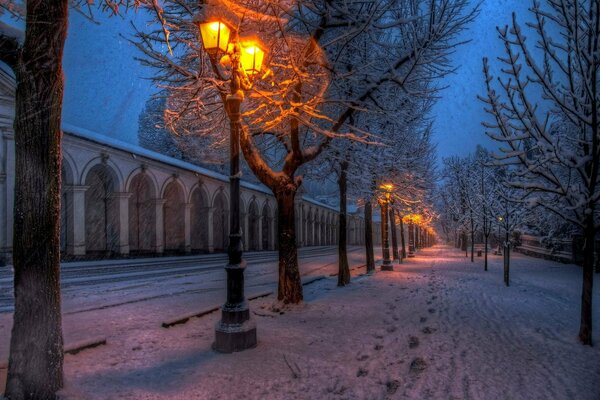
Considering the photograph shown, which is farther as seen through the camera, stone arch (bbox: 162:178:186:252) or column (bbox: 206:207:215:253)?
column (bbox: 206:207:215:253)

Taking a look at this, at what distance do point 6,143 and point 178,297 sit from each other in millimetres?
14613

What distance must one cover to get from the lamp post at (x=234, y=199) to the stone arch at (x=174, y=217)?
25076mm

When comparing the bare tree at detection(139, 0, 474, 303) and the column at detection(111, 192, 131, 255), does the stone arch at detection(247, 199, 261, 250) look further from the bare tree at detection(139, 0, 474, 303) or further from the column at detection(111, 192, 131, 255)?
the bare tree at detection(139, 0, 474, 303)

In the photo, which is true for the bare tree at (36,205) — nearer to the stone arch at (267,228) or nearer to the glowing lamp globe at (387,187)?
the glowing lamp globe at (387,187)

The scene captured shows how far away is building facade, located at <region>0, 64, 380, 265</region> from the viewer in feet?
62.6

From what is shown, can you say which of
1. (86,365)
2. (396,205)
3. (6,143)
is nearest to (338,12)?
(86,365)

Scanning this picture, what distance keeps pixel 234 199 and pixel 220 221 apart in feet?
102

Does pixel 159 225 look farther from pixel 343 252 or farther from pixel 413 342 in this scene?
pixel 413 342

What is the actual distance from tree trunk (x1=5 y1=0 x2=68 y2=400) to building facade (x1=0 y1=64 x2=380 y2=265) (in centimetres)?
1815

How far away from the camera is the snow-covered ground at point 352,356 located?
4.41 meters

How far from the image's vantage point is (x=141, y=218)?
28500 mm

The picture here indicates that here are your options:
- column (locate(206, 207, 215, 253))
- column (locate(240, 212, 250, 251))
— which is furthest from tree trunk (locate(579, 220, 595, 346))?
A: column (locate(240, 212, 250, 251))

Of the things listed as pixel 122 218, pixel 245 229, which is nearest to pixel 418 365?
pixel 122 218

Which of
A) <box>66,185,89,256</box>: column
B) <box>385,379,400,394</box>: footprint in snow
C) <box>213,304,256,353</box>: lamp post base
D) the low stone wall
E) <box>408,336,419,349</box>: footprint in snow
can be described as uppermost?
<box>66,185,89,256</box>: column
